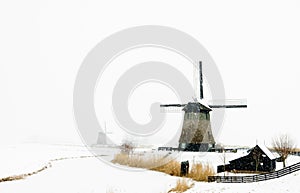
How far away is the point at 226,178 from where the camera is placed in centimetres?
2575

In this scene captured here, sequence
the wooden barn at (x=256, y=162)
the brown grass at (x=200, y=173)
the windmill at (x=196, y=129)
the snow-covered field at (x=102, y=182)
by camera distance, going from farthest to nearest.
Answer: the windmill at (x=196, y=129), the wooden barn at (x=256, y=162), the brown grass at (x=200, y=173), the snow-covered field at (x=102, y=182)

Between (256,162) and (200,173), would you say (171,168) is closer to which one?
(200,173)

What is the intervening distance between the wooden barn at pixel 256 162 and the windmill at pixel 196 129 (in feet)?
30.5

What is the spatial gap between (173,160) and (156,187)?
10.0 meters

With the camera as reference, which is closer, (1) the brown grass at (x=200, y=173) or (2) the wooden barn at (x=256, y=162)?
(1) the brown grass at (x=200, y=173)

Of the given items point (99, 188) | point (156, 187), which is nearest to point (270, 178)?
point (156, 187)

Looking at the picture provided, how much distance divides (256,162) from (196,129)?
38.7 feet

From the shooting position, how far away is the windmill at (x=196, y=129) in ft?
136

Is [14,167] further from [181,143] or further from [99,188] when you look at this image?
[181,143]

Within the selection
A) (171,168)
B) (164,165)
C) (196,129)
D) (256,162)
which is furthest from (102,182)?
(196,129)

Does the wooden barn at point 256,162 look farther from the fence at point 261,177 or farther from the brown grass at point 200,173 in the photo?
the fence at point 261,177

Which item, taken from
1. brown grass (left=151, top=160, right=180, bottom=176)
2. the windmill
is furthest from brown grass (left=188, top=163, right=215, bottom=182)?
the windmill

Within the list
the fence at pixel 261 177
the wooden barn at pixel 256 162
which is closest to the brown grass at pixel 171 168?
the wooden barn at pixel 256 162

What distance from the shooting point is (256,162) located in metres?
30.5
